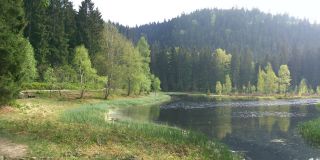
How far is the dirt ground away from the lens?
692 inches

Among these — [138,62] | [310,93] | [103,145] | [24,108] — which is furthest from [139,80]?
[310,93]

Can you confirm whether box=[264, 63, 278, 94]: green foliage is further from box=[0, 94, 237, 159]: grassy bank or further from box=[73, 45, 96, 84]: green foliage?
box=[0, 94, 237, 159]: grassy bank

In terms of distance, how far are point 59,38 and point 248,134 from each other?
179 ft

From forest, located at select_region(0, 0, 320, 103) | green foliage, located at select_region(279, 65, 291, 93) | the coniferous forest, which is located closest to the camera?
the coniferous forest

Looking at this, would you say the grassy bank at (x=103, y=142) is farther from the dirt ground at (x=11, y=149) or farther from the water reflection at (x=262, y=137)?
the water reflection at (x=262, y=137)

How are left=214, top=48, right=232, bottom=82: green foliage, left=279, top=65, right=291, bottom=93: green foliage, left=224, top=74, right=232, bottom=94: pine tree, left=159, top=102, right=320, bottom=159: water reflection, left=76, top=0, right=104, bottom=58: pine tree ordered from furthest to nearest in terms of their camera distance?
left=214, top=48, right=232, bottom=82: green foliage
left=224, top=74, right=232, bottom=94: pine tree
left=279, top=65, right=291, bottom=93: green foliage
left=76, top=0, right=104, bottom=58: pine tree
left=159, top=102, right=320, bottom=159: water reflection

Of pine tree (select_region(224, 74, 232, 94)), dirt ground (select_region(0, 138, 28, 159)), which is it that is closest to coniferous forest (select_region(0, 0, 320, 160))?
dirt ground (select_region(0, 138, 28, 159))

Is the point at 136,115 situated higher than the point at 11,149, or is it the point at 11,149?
the point at 11,149

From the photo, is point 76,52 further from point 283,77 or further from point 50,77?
point 283,77

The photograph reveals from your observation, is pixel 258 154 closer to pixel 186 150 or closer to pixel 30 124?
pixel 186 150

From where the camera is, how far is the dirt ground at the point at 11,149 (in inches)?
692

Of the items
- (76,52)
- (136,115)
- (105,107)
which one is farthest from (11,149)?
(76,52)

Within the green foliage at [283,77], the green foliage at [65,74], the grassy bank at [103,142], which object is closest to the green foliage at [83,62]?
the green foliage at [65,74]

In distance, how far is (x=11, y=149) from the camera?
19.0 metres
